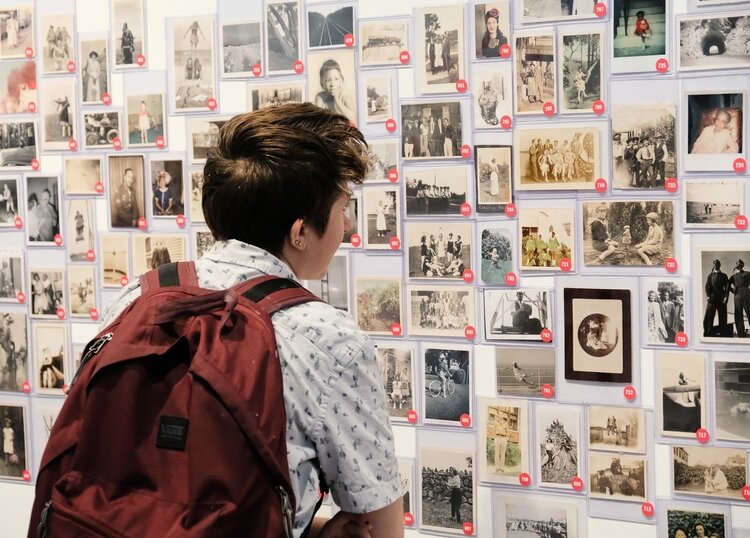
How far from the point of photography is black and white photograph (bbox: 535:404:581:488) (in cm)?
194

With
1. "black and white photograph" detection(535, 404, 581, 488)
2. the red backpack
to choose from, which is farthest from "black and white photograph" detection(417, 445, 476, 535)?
the red backpack

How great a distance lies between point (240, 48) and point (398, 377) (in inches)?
34.5

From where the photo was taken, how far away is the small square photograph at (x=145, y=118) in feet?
7.27

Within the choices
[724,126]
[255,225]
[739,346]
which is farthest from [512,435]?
[255,225]

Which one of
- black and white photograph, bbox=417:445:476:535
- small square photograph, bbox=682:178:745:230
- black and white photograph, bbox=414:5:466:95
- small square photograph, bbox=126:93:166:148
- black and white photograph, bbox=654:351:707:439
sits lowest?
black and white photograph, bbox=417:445:476:535

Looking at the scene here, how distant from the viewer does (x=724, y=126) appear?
5.83 feet

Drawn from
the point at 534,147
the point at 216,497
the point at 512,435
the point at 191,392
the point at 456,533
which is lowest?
the point at 456,533

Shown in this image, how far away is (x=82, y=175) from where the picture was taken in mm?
2299

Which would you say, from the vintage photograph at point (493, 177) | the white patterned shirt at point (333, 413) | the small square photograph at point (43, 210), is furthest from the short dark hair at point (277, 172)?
the small square photograph at point (43, 210)

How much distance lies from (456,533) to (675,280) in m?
0.77

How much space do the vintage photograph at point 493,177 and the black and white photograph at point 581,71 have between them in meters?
0.17

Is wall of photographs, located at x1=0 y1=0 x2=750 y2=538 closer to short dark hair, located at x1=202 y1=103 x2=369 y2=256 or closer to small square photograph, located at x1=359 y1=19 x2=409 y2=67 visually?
small square photograph, located at x1=359 y1=19 x2=409 y2=67

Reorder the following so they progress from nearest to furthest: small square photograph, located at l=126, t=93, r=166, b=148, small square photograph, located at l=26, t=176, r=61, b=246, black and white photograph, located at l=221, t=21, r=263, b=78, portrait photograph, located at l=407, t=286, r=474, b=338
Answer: portrait photograph, located at l=407, t=286, r=474, b=338
black and white photograph, located at l=221, t=21, r=263, b=78
small square photograph, located at l=126, t=93, r=166, b=148
small square photograph, located at l=26, t=176, r=61, b=246

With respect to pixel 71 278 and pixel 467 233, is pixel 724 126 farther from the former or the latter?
pixel 71 278
